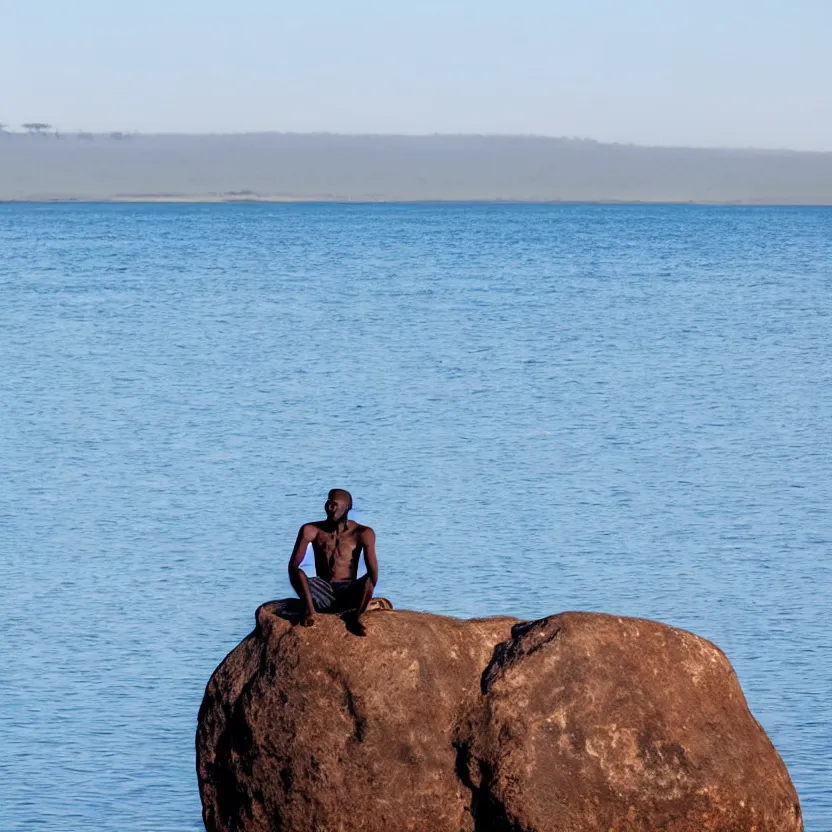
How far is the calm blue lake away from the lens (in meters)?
19.2

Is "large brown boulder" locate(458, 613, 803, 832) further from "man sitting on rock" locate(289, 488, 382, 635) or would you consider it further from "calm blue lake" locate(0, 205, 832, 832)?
A: "calm blue lake" locate(0, 205, 832, 832)

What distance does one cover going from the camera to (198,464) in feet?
118

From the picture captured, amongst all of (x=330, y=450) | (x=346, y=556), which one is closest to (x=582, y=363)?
(x=330, y=450)

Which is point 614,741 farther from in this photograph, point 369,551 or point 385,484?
point 385,484

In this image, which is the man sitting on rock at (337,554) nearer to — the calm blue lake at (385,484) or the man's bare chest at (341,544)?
the man's bare chest at (341,544)

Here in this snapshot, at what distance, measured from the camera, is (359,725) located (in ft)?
39.2

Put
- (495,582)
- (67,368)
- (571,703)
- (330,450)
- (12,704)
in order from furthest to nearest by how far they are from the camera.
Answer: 1. (67,368)
2. (330,450)
3. (495,582)
4. (12,704)
5. (571,703)

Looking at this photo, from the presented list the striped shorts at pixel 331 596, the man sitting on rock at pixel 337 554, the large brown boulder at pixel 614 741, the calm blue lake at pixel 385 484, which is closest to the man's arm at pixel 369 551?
the man sitting on rock at pixel 337 554

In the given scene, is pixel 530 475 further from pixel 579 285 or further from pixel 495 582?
pixel 579 285

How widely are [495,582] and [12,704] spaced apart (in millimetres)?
8350

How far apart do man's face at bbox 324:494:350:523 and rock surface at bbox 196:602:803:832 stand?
2.87 feet

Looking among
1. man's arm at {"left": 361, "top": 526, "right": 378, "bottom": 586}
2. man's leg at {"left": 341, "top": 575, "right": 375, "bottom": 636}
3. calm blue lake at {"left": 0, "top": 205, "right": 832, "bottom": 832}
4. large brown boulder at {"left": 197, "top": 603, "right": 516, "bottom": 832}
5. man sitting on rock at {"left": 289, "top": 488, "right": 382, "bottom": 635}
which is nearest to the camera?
large brown boulder at {"left": 197, "top": 603, "right": 516, "bottom": 832}

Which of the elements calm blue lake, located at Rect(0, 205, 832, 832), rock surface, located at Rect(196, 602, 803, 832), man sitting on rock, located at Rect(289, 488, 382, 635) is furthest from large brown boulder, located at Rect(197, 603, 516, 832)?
calm blue lake, located at Rect(0, 205, 832, 832)

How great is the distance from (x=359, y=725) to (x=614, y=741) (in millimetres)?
1848
